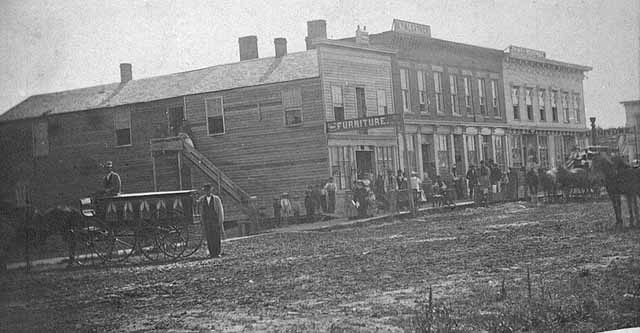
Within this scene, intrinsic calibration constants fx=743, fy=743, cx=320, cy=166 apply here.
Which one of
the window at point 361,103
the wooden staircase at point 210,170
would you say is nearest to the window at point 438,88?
the window at point 361,103

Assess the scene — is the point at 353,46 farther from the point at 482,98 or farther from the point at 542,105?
the point at 542,105

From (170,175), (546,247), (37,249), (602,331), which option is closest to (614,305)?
(602,331)

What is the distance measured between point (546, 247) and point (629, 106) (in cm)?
241

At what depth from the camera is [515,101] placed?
30.5 feet

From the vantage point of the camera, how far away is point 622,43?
31.1ft

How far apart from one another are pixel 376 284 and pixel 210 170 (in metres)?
1.88

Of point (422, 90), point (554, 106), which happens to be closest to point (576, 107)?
point (554, 106)

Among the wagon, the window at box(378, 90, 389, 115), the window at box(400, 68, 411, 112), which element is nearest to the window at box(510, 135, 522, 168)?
the window at box(400, 68, 411, 112)

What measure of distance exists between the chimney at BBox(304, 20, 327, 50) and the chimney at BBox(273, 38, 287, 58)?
0.31 metres

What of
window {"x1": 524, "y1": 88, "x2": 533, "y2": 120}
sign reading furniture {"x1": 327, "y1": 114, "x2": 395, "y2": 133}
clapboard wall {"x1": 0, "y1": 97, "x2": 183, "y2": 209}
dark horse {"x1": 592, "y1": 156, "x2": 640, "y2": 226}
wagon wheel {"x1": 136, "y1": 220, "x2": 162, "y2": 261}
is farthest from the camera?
dark horse {"x1": 592, "y1": 156, "x2": 640, "y2": 226}

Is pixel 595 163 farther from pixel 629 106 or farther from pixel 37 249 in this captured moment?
pixel 37 249

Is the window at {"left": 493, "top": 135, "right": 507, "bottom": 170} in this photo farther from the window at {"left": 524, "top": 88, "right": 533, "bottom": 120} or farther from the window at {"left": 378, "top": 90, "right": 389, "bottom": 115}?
the window at {"left": 378, "top": 90, "right": 389, "bottom": 115}

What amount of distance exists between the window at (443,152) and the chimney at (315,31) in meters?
2.26

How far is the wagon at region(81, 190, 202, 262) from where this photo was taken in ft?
18.7
